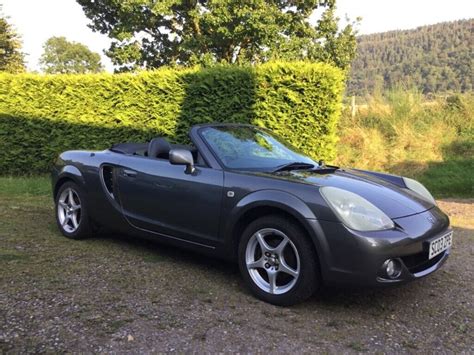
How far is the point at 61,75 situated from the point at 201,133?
305 inches

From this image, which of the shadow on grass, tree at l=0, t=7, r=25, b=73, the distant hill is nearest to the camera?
the shadow on grass

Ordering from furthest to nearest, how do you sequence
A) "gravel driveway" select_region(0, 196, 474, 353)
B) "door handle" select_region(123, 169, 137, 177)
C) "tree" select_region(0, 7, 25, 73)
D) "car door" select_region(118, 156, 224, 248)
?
"tree" select_region(0, 7, 25, 73) → "door handle" select_region(123, 169, 137, 177) → "car door" select_region(118, 156, 224, 248) → "gravel driveway" select_region(0, 196, 474, 353)

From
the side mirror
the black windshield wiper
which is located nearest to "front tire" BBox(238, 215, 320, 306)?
the black windshield wiper

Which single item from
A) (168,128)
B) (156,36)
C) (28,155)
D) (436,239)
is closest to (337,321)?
(436,239)

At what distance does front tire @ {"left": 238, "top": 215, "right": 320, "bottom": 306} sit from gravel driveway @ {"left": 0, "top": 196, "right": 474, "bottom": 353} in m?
0.12

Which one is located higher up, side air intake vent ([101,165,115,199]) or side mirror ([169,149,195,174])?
side mirror ([169,149,195,174])

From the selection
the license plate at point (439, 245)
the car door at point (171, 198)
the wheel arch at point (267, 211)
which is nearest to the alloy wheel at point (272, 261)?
the wheel arch at point (267, 211)

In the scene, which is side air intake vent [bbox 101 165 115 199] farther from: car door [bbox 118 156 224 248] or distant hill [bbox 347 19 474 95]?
distant hill [bbox 347 19 474 95]

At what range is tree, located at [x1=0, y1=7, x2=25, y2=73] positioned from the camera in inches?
1152

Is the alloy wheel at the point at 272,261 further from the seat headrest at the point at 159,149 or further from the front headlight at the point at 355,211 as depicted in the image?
the seat headrest at the point at 159,149

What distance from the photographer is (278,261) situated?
3.31m

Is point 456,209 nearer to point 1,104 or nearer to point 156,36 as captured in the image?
point 1,104

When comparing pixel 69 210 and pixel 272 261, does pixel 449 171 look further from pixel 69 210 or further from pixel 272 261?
pixel 69 210

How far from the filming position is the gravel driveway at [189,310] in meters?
2.74
